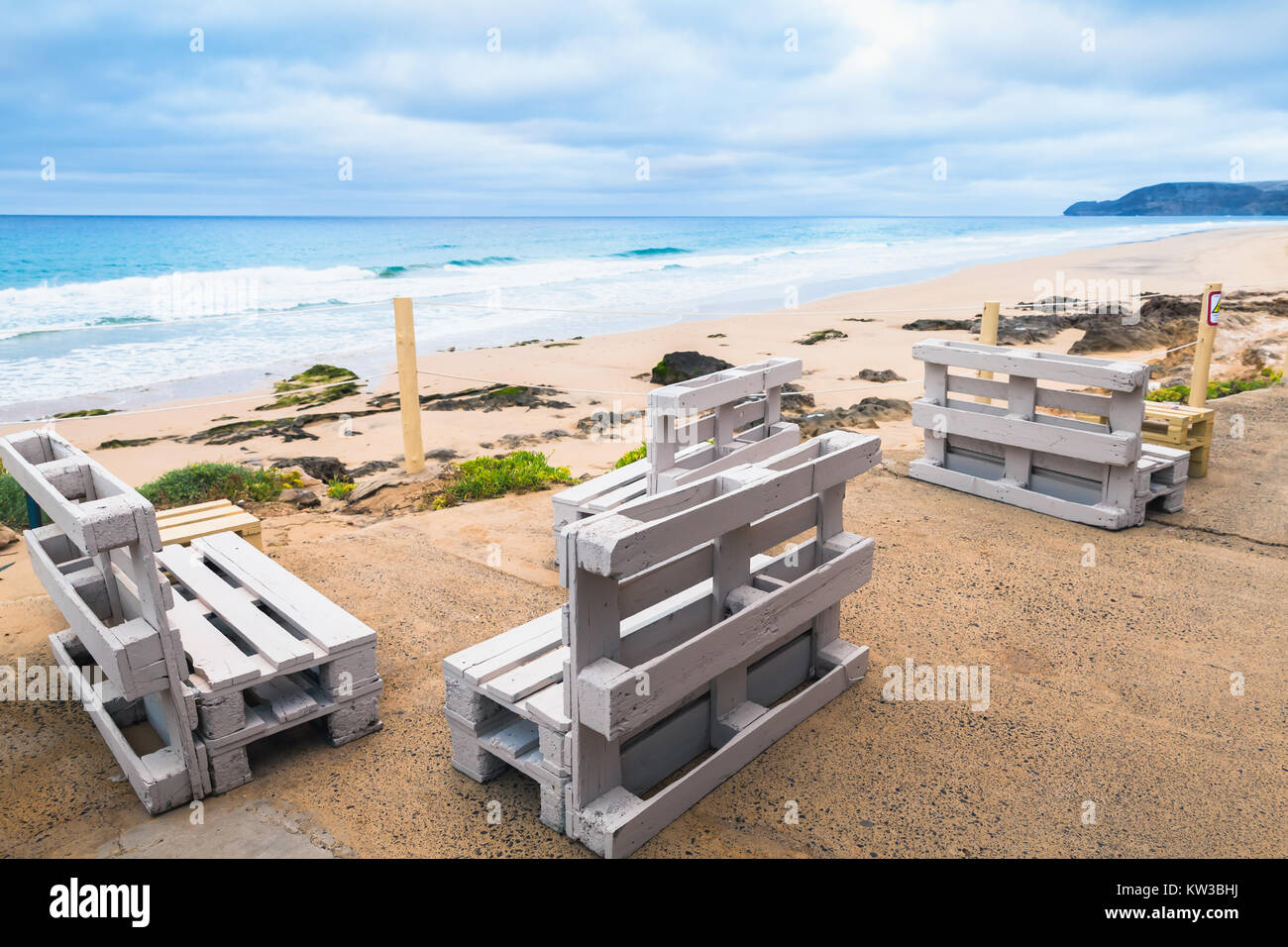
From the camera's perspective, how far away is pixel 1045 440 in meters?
6.12

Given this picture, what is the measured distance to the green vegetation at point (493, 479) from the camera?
7.11m

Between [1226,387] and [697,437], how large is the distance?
25.7 feet

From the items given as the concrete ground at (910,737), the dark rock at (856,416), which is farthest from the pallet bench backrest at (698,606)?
the dark rock at (856,416)

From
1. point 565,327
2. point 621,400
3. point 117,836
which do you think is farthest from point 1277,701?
point 565,327

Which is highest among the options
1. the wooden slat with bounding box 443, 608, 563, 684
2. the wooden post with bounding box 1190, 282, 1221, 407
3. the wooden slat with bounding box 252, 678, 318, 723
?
the wooden post with bounding box 1190, 282, 1221, 407

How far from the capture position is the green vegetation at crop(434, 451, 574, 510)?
280 inches

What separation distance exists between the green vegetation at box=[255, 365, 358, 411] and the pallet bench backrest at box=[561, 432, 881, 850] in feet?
29.0

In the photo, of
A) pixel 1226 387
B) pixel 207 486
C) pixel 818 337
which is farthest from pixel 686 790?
pixel 818 337

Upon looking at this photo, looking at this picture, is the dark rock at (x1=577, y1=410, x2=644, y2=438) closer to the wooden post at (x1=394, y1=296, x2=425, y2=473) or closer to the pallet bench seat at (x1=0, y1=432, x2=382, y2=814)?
the wooden post at (x1=394, y1=296, x2=425, y2=473)

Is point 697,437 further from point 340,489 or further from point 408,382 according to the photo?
point 340,489

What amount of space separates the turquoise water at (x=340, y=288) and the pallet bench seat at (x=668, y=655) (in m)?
4.42

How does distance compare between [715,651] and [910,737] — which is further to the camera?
[910,737]

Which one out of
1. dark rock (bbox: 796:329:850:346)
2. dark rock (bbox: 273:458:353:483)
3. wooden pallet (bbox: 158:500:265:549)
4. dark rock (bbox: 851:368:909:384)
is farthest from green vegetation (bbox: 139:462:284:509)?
dark rock (bbox: 796:329:850:346)

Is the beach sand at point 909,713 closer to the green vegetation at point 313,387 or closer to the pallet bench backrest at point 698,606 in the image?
the pallet bench backrest at point 698,606
